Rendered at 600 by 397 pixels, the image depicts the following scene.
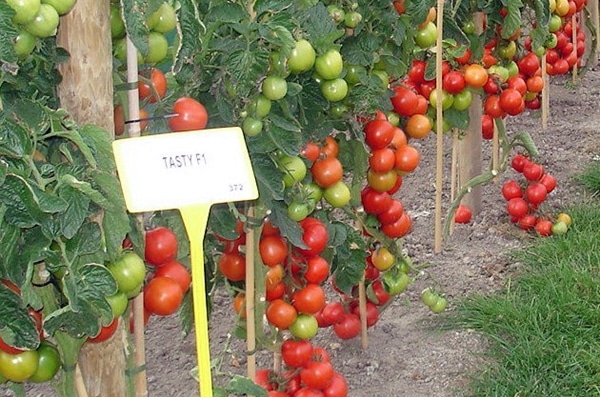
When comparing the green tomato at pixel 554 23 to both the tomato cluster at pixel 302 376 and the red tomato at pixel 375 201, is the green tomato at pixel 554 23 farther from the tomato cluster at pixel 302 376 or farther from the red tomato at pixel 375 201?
the tomato cluster at pixel 302 376

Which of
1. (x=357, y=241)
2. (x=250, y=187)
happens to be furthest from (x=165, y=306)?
(x=357, y=241)

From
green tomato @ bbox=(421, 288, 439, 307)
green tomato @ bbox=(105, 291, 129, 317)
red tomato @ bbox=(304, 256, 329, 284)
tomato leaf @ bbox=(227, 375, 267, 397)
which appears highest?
green tomato @ bbox=(105, 291, 129, 317)

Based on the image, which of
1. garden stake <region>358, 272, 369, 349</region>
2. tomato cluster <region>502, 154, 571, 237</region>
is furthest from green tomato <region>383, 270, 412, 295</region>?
tomato cluster <region>502, 154, 571, 237</region>

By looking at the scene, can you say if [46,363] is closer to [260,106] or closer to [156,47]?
[156,47]

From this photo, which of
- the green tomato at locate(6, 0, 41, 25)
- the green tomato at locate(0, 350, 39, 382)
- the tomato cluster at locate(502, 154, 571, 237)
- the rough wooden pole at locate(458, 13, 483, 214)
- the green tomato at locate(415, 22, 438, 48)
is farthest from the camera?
the rough wooden pole at locate(458, 13, 483, 214)

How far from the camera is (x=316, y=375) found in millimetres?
1775

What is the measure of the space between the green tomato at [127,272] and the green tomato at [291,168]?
0.47m

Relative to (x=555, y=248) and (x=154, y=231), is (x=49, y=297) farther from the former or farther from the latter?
(x=555, y=248)

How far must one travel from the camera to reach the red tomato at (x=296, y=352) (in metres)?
1.77

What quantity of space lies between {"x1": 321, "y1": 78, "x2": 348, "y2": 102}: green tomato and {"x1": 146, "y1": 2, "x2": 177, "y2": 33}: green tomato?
0.52 meters

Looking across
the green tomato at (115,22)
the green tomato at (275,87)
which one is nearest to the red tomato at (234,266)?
the green tomato at (275,87)

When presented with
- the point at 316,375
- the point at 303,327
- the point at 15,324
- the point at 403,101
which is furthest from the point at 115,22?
the point at 403,101

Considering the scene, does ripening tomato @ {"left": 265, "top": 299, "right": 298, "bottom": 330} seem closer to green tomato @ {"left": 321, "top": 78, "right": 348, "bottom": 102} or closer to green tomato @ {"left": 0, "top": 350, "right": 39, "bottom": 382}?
green tomato @ {"left": 321, "top": 78, "right": 348, "bottom": 102}

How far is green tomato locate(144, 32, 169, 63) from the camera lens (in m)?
1.18
